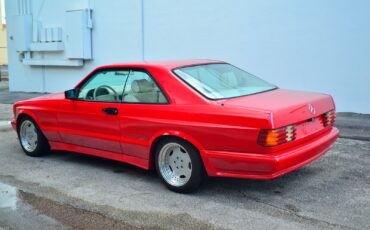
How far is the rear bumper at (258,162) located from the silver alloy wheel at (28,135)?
3.17 meters

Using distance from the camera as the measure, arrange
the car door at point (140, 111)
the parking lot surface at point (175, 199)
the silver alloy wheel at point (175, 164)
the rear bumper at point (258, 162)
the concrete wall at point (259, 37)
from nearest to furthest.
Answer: the parking lot surface at point (175, 199) → the rear bumper at point (258, 162) → the silver alloy wheel at point (175, 164) → the car door at point (140, 111) → the concrete wall at point (259, 37)

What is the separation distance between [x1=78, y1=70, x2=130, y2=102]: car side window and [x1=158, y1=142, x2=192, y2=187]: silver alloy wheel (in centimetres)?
93

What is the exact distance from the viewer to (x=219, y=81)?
5.25m

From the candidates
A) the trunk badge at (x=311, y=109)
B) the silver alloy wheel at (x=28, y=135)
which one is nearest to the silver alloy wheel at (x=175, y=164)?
the trunk badge at (x=311, y=109)

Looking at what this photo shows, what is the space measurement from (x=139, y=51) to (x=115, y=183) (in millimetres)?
7473

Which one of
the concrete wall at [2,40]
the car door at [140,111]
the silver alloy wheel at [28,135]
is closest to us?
the car door at [140,111]

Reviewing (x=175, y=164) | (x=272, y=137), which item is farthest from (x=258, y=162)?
(x=175, y=164)

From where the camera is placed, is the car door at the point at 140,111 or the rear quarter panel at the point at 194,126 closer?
the rear quarter panel at the point at 194,126

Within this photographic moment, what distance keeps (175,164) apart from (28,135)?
114 inches

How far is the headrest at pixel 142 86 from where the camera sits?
526cm

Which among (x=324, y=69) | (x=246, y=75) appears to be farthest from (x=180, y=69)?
(x=324, y=69)

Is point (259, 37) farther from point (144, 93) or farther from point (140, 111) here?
point (140, 111)

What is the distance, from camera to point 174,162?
5004 millimetres

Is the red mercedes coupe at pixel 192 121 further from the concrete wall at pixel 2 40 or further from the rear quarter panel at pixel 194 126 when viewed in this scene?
the concrete wall at pixel 2 40
